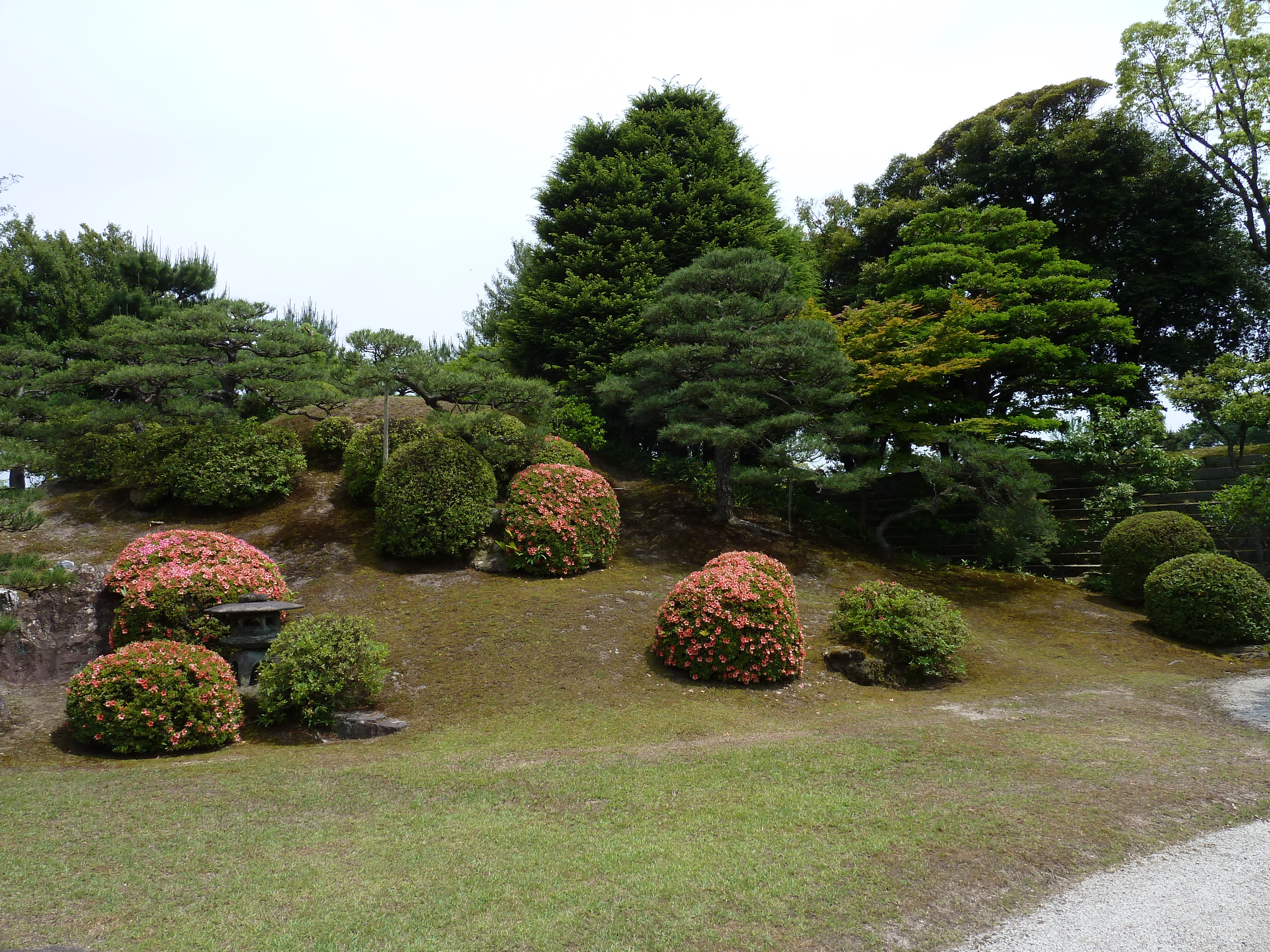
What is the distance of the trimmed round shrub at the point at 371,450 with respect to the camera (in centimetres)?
1188

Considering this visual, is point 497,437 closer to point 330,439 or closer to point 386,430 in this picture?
point 386,430

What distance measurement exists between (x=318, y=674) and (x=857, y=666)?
5.96 metres

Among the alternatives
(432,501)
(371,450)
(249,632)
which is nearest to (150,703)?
(249,632)

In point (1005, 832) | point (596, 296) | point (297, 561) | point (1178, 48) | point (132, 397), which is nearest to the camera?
point (1005, 832)

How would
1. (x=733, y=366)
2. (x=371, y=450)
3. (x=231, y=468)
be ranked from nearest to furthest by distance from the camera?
(x=231, y=468)
(x=371, y=450)
(x=733, y=366)

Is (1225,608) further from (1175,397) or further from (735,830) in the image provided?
(735,830)

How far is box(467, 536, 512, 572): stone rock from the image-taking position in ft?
34.9

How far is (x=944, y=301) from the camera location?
15180mm

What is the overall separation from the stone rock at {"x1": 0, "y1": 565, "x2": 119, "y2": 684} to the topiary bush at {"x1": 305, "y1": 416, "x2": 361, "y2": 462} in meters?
5.08

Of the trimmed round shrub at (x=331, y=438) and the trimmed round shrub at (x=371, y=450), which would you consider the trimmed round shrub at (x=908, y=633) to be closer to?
the trimmed round shrub at (x=371, y=450)

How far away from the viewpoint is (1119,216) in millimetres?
→ 19297

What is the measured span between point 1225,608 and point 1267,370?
5.06 meters

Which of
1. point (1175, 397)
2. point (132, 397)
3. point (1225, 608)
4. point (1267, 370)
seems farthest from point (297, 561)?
point (1175, 397)

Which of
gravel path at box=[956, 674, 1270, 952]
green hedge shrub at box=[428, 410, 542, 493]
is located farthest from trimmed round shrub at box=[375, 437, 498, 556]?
gravel path at box=[956, 674, 1270, 952]
